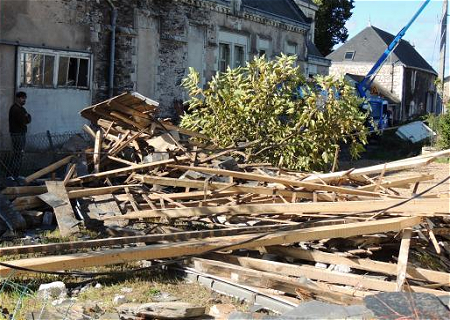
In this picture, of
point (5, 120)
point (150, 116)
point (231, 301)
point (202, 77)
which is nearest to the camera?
point (231, 301)

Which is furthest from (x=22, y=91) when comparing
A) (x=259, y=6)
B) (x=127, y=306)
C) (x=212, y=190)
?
(x=259, y=6)

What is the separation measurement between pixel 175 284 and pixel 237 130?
236 inches

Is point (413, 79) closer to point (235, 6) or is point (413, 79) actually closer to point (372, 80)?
point (372, 80)

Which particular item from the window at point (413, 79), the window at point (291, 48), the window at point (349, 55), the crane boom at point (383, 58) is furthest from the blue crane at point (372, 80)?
the window at point (413, 79)

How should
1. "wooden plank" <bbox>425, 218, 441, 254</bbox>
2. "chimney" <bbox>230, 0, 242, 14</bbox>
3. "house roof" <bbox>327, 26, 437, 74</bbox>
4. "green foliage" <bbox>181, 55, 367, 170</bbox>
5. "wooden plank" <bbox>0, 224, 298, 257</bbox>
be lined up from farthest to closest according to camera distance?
"house roof" <bbox>327, 26, 437, 74</bbox>
"chimney" <bbox>230, 0, 242, 14</bbox>
"green foliage" <bbox>181, 55, 367, 170</bbox>
"wooden plank" <bbox>425, 218, 441, 254</bbox>
"wooden plank" <bbox>0, 224, 298, 257</bbox>

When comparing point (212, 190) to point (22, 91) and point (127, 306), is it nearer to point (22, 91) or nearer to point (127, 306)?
point (127, 306)

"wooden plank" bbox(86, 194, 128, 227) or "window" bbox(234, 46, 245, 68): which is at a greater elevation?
"window" bbox(234, 46, 245, 68)

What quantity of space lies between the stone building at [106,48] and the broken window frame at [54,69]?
0.02 m

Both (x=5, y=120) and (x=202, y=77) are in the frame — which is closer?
(x=5, y=120)

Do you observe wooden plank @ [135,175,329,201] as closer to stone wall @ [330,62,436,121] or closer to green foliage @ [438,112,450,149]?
green foliage @ [438,112,450,149]

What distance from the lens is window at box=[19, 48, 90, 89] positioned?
1359 centimetres

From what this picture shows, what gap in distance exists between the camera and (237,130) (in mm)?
12234

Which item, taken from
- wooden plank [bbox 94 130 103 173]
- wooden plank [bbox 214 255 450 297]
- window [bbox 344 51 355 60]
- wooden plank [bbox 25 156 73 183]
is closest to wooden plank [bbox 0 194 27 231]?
wooden plank [bbox 25 156 73 183]

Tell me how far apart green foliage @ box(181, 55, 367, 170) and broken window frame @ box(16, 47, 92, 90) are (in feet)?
12.2
